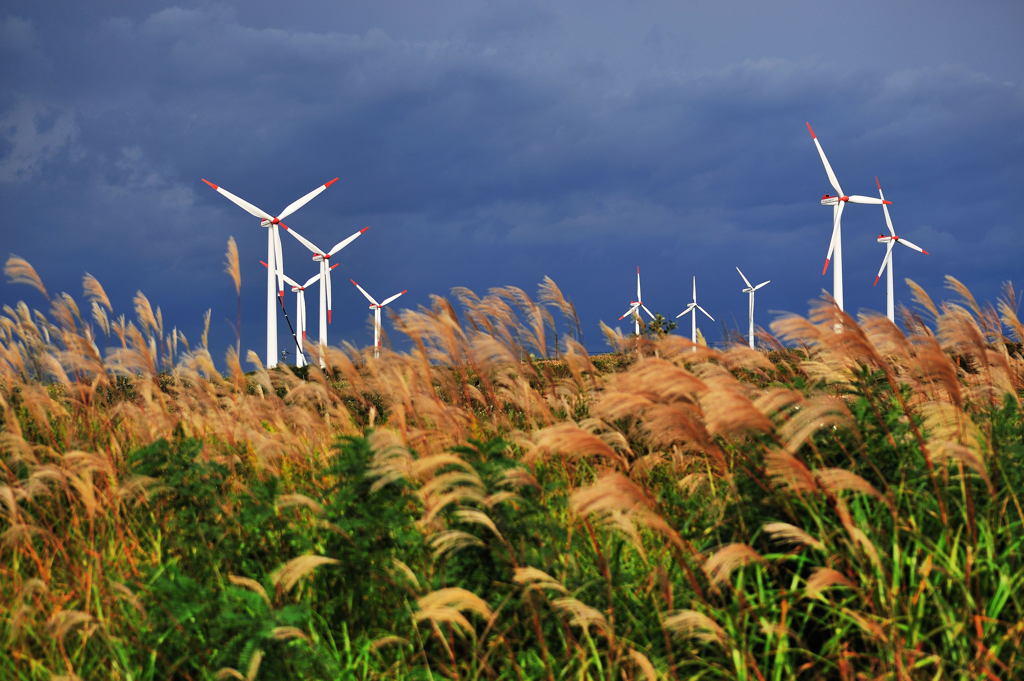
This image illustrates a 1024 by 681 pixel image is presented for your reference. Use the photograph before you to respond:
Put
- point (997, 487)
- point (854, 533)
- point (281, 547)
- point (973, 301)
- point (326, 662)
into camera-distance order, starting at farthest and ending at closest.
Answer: point (973, 301) < point (281, 547) < point (997, 487) < point (326, 662) < point (854, 533)

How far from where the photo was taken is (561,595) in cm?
427

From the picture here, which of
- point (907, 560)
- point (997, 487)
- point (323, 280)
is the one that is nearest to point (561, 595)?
point (907, 560)

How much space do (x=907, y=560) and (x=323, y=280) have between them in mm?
43110

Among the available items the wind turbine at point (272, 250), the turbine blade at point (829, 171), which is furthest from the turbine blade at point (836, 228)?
the wind turbine at point (272, 250)

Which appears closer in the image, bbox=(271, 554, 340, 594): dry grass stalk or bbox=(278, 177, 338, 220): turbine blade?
bbox=(271, 554, 340, 594): dry grass stalk

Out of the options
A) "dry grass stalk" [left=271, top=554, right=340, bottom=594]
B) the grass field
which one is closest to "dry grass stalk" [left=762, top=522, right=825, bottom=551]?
the grass field

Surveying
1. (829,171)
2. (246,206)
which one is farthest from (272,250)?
(829,171)

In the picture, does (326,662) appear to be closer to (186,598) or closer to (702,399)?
(186,598)

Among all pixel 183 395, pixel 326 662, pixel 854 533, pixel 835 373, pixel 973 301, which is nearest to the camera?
pixel 854 533

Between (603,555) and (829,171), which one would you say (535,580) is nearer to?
(603,555)

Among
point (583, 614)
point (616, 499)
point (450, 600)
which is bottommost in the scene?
point (583, 614)

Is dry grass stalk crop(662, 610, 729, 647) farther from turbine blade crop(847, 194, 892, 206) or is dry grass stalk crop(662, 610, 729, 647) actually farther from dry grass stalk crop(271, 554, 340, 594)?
turbine blade crop(847, 194, 892, 206)

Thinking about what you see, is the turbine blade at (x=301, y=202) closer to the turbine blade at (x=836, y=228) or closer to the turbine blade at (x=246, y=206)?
the turbine blade at (x=246, y=206)

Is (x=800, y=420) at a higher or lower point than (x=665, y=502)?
higher
